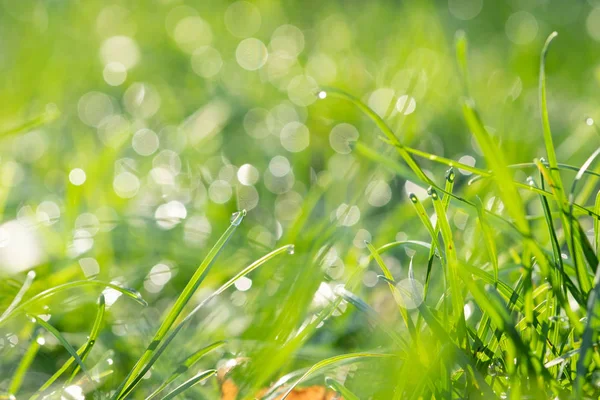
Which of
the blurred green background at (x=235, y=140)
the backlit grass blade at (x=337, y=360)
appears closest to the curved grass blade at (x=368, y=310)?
the backlit grass blade at (x=337, y=360)

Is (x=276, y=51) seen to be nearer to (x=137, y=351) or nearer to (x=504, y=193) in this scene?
(x=137, y=351)

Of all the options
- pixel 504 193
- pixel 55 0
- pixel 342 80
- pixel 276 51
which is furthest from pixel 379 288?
pixel 55 0

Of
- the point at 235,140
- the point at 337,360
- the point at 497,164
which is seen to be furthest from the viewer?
the point at 235,140

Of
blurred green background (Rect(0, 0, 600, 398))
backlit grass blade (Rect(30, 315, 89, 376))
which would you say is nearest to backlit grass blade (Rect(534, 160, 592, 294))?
blurred green background (Rect(0, 0, 600, 398))

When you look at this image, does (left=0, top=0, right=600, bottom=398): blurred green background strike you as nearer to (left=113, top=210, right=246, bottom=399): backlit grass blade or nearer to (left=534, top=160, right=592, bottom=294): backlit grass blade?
(left=113, top=210, right=246, bottom=399): backlit grass blade

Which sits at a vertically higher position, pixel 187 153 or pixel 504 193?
pixel 504 193

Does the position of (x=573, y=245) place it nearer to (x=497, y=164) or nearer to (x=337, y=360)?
(x=497, y=164)

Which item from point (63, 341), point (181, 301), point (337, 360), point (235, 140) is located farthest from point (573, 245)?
point (235, 140)

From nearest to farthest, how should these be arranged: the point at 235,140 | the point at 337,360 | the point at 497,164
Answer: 1. the point at 497,164
2. the point at 337,360
3. the point at 235,140
